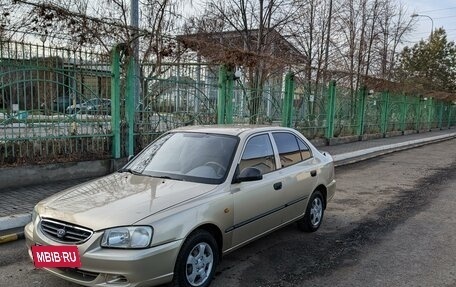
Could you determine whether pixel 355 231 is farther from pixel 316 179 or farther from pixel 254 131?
pixel 254 131

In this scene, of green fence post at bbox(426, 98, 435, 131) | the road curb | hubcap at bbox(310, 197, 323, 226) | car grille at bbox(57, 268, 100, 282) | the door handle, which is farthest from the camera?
green fence post at bbox(426, 98, 435, 131)

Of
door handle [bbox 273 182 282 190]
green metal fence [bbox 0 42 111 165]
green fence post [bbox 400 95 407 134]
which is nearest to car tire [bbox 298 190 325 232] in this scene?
door handle [bbox 273 182 282 190]

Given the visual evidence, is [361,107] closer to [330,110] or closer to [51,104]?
[330,110]

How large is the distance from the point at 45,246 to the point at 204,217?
1368mm

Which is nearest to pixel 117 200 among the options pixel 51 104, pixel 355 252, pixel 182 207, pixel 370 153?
pixel 182 207

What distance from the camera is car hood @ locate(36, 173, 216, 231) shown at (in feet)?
11.2

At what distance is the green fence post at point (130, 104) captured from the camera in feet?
29.0

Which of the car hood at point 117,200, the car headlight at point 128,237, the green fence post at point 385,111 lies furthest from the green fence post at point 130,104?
the green fence post at point 385,111

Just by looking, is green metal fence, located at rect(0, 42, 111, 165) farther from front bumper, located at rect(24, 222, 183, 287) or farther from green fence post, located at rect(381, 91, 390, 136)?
green fence post, located at rect(381, 91, 390, 136)

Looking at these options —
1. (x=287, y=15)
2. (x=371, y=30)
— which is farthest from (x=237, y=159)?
→ (x=371, y=30)

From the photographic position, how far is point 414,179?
10.4m

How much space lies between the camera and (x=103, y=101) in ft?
28.2

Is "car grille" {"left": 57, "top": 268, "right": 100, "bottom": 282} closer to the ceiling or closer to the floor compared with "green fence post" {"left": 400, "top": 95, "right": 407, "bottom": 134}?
closer to the floor

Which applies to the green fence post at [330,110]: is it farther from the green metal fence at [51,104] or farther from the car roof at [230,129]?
the car roof at [230,129]
